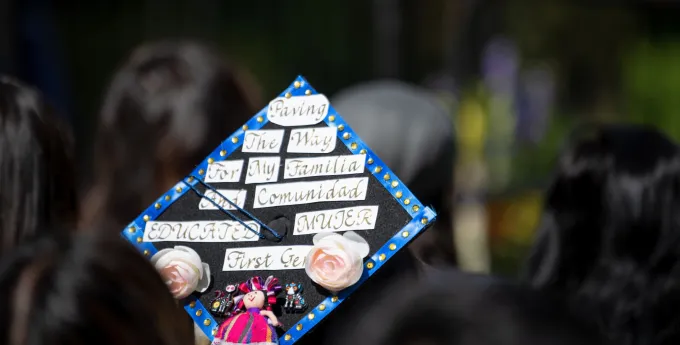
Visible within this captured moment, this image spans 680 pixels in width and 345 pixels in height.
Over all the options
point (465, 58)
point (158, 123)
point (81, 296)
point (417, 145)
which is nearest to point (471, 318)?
point (81, 296)

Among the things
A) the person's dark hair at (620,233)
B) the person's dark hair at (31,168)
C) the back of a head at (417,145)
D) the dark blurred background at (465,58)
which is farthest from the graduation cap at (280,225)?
the dark blurred background at (465,58)

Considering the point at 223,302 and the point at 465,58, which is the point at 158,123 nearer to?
the point at 223,302

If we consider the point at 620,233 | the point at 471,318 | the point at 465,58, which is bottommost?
the point at 465,58

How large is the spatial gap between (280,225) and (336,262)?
0.17 m

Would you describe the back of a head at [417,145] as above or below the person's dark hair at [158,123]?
below

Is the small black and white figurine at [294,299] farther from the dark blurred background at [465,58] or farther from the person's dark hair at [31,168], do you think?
the dark blurred background at [465,58]

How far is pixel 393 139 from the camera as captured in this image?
2873mm

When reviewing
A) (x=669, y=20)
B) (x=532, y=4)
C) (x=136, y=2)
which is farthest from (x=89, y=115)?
(x=669, y=20)

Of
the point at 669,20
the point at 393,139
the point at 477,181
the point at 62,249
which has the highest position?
the point at 62,249

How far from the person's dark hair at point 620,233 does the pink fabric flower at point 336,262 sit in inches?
28.9

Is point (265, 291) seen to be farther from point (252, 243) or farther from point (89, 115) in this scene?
point (89, 115)

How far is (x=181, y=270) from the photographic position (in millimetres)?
1642

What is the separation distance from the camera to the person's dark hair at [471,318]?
44.0 inches

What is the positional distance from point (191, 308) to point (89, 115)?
182 inches
